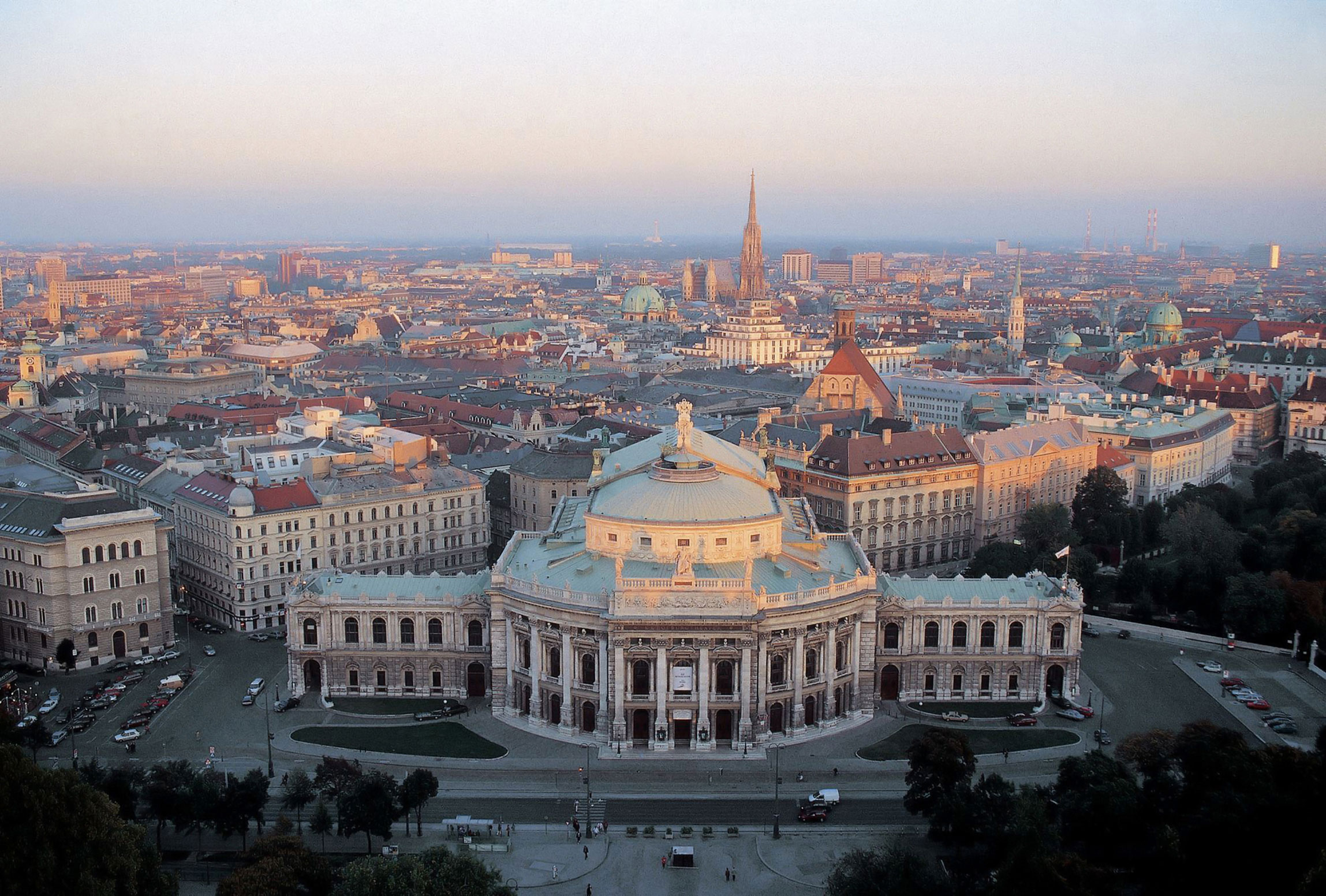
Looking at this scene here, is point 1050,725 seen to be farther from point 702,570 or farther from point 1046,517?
point 1046,517

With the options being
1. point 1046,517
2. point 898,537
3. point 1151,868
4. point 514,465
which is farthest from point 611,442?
point 1151,868

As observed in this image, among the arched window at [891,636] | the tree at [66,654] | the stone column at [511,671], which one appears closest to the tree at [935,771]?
the arched window at [891,636]

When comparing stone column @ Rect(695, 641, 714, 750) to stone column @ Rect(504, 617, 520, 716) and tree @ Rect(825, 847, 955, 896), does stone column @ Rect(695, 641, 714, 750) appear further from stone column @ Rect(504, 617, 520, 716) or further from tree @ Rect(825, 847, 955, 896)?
tree @ Rect(825, 847, 955, 896)

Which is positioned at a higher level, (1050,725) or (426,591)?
(426,591)

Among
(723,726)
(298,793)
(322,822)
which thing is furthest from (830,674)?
(298,793)

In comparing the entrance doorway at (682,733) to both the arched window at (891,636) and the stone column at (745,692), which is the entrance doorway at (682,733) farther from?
the arched window at (891,636)

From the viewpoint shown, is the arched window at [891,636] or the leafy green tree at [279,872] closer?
the leafy green tree at [279,872]

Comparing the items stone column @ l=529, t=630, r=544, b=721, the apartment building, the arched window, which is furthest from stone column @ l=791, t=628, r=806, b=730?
the apartment building
